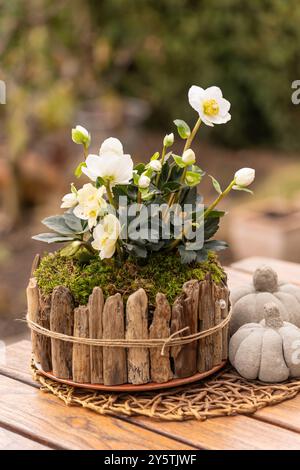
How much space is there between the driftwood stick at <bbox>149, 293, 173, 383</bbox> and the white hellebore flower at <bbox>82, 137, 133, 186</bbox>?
223mm

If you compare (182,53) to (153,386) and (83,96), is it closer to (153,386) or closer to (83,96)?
(83,96)

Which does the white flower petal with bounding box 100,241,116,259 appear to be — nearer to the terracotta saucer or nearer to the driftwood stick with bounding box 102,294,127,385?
the driftwood stick with bounding box 102,294,127,385

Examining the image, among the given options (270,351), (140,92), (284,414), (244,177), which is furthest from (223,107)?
(140,92)

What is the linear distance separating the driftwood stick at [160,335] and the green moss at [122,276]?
1.1 inches

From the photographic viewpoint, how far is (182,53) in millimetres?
5379

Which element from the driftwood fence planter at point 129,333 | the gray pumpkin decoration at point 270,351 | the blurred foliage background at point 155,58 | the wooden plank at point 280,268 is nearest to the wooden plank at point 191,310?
the driftwood fence planter at point 129,333

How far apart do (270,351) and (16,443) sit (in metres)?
0.50

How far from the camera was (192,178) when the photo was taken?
58.1 inches

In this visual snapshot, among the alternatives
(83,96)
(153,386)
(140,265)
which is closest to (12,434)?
(153,386)

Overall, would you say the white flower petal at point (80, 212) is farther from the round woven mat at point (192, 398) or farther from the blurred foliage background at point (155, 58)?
the blurred foliage background at point (155, 58)

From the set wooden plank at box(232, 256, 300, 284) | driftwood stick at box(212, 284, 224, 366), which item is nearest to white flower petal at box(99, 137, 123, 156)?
driftwood stick at box(212, 284, 224, 366)

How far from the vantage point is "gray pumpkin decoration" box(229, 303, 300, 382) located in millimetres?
1479

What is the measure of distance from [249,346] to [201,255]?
7.8 inches

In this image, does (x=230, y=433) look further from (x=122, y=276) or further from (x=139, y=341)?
(x=122, y=276)
